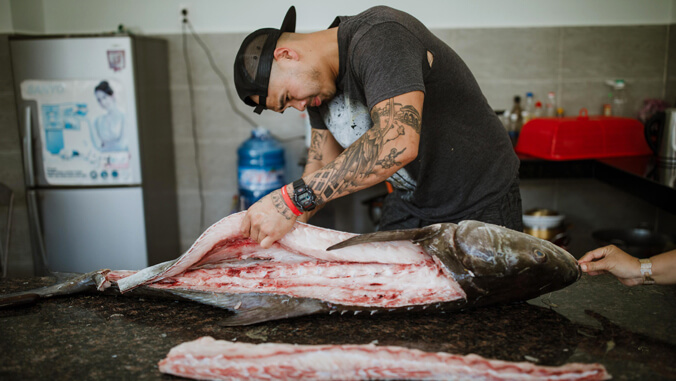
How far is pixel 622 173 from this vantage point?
10.0 feet

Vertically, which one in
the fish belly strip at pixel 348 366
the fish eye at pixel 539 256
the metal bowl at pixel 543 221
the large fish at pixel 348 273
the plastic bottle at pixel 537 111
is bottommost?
the metal bowl at pixel 543 221

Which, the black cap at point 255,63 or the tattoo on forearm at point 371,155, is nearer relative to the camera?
the tattoo on forearm at point 371,155

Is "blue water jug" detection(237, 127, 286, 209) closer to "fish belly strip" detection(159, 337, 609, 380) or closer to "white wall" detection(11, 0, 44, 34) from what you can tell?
"white wall" detection(11, 0, 44, 34)

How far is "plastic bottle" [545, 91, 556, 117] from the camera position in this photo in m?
3.91

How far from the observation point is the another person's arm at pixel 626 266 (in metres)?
1.42

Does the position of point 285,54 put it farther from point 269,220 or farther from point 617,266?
point 617,266

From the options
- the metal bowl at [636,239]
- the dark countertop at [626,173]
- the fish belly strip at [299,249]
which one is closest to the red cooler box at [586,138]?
the dark countertop at [626,173]

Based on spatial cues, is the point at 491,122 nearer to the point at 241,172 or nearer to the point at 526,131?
the point at 526,131

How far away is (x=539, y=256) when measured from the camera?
52.6 inches

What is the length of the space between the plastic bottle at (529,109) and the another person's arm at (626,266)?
255cm

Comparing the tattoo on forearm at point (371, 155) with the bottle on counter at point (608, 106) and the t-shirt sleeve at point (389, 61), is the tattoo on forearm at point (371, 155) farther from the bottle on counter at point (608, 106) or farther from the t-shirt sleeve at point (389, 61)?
the bottle on counter at point (608, 106)

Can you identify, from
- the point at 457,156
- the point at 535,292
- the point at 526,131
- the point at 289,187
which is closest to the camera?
the point at 535,292

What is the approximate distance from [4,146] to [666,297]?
418 centimetres

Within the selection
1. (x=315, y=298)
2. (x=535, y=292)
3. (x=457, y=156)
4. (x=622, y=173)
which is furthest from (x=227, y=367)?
(x=622, y=173)
